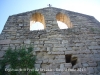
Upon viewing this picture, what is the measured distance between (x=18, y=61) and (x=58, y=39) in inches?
62.8

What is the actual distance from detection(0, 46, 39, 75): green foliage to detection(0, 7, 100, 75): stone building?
29 cm

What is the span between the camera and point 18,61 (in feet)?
14.3

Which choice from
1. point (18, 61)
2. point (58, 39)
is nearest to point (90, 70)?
point (58, 39)

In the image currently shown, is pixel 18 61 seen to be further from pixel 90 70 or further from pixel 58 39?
pixel 90 70

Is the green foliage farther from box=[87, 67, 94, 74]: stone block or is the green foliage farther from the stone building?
box=[87, 67, 94, 74]: stone block

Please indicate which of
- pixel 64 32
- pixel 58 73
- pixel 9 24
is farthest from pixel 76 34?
pixel 9 24

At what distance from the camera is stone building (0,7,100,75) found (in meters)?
4.63

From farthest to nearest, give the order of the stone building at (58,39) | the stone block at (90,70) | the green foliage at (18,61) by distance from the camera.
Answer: the stone building at (58,39) → the stone block at (90,70) → the green foliage at (18,61)

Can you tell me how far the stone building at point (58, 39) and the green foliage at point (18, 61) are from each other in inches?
11.6

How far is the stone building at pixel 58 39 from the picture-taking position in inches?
182

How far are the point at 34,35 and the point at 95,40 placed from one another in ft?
6.78

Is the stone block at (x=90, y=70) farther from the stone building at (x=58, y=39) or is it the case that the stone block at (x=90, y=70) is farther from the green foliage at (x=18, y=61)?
the green foliage at (x=18, y=61)

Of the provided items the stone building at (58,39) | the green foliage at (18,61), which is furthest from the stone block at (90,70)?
the green foliage at (18,61)

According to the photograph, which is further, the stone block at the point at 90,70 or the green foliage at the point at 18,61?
the stone block at the point at 90,70
